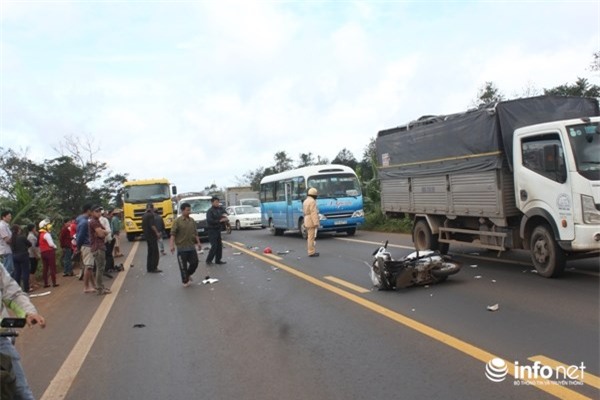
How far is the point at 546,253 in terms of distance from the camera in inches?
335

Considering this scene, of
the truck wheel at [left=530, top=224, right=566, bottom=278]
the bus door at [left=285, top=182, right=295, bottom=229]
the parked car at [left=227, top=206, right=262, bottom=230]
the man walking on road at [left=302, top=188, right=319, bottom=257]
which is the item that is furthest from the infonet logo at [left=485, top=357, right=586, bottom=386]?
the parked car at [left=227, top=206, right=262, bottom=230]

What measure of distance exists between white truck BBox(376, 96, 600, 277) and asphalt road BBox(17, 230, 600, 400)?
0.73m

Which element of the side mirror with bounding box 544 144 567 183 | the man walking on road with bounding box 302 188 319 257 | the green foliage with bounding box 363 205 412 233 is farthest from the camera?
the green foliage with bounding box 363 205 412 233

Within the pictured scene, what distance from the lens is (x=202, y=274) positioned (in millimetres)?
12555

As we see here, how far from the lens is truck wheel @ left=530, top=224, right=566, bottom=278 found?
830 centimetres

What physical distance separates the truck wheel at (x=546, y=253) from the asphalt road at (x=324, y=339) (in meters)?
0.20

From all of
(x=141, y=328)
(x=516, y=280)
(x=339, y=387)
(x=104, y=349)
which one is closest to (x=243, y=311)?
(x=141, y=328)

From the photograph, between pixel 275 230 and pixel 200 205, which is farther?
pixel 200 205

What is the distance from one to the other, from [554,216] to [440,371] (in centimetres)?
456

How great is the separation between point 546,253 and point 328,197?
11.8m

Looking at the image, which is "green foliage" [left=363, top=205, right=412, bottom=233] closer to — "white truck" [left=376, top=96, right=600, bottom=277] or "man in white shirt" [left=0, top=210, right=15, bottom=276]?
"white truck" [left=376, top=96, right=600, bottom=277]

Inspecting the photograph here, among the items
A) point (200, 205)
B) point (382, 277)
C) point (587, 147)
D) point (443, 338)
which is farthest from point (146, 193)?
point (443, 338)

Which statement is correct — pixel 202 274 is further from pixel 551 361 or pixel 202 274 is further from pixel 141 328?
pixel 551 361

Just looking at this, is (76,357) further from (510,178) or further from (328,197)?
(328,197)
